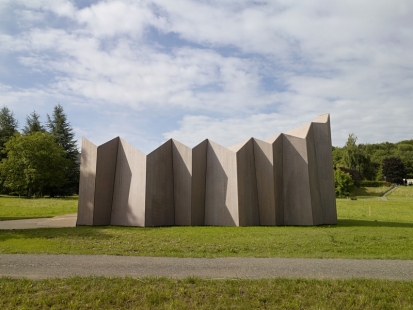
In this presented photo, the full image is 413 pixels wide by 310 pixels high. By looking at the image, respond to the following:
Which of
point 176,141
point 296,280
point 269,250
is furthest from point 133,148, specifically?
point 296,280

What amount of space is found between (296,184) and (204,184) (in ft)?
15.9

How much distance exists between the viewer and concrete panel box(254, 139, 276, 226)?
62.1 feet

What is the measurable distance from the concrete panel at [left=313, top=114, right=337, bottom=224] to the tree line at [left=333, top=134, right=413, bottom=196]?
43757 millimetres

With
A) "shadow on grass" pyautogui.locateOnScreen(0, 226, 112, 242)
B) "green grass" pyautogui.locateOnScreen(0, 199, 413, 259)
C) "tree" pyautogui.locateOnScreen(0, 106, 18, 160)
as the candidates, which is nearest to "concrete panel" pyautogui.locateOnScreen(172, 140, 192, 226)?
"green grass" pyautogui.locateOnScreen(0, 199, 413, 259)

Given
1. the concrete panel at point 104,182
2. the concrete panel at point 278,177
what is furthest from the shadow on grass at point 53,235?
the concrete panel at point 278,177

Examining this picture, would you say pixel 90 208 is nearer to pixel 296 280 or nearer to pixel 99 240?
pixel 99 240

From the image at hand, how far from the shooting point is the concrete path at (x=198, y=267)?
7600mm

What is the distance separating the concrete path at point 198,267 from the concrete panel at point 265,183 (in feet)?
31.5

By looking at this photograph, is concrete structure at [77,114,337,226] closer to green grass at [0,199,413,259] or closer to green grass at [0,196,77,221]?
green grass at [0,199,413,259]

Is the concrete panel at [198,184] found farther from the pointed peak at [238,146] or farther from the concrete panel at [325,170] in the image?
the concrete panel at [325,170]

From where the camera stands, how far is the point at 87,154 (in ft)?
63.3

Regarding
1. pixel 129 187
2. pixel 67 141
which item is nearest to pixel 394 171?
pixel 67 141

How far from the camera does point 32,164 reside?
4672 centimetres

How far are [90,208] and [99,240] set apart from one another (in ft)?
Answer: 19.7
